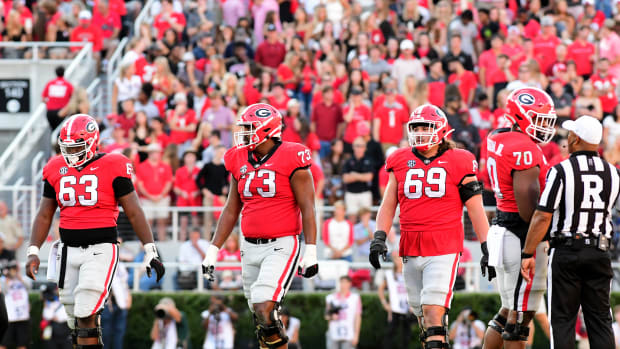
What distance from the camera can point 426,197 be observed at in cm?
912

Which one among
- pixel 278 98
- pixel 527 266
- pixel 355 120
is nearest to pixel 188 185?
pixel 278 98

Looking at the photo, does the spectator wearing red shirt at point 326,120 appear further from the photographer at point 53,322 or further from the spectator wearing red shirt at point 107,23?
the spectator wearing red shirt at point 107,23

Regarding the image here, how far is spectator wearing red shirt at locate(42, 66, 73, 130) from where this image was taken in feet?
60.6

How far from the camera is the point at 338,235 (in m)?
16.1

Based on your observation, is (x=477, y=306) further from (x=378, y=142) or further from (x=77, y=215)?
(x=77, y=215)

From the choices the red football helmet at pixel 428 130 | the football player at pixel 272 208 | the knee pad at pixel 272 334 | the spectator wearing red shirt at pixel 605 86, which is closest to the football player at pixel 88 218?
the football player at pixel 272 208

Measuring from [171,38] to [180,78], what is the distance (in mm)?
1198

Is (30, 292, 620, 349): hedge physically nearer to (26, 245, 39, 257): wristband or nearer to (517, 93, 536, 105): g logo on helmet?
(26, 245, 39, 257): wristband

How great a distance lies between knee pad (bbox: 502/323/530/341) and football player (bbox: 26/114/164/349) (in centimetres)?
300

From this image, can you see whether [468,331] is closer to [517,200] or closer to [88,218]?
[517,200]

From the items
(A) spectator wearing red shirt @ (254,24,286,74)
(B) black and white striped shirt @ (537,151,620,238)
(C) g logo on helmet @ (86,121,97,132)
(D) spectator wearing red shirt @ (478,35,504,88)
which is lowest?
(B) black and white striped shirt @ (537,151,620,238)

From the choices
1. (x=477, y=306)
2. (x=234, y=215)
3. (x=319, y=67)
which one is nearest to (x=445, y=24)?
(x=319, y=67)

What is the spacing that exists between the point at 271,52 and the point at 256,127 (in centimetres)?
995

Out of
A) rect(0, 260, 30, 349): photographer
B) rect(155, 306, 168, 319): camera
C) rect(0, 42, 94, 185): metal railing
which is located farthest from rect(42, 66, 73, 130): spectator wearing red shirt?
rect(155, 306, 168, 319): camera
